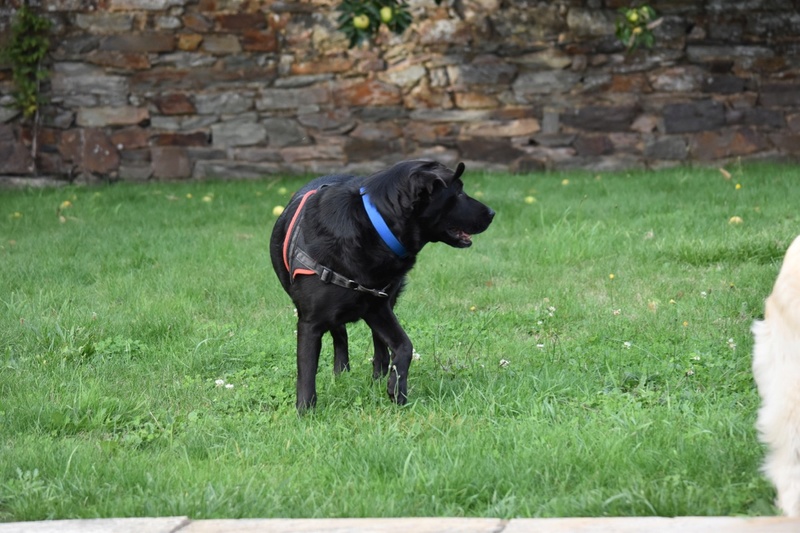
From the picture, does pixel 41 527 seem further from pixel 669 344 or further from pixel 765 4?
pixel 765 4

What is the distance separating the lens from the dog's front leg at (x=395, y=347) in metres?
4.08

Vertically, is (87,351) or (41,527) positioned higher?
(41,527)

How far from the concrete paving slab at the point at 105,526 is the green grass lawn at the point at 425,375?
19cm

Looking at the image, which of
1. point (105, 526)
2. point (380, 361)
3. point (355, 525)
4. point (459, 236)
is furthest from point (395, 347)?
point (105, 526)

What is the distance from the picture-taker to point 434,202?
161 inches

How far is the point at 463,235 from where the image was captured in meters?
4.25

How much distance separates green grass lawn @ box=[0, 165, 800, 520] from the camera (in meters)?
3.09

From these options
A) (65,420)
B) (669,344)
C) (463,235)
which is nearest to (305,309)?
(463,235)

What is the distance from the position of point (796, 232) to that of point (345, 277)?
4.01 metres

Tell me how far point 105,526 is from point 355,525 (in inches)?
27.8

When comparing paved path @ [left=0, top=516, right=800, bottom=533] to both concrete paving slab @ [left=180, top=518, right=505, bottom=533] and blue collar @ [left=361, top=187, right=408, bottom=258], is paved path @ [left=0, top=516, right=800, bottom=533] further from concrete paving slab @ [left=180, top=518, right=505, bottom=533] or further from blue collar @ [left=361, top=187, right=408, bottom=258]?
blue collar @ [left=361, top=187, right=408, bottom=258]

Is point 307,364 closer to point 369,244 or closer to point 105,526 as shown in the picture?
point 369,244

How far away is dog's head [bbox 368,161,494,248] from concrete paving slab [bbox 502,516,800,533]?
169 cm

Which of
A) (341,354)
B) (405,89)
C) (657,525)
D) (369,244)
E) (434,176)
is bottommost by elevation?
(341,354)
